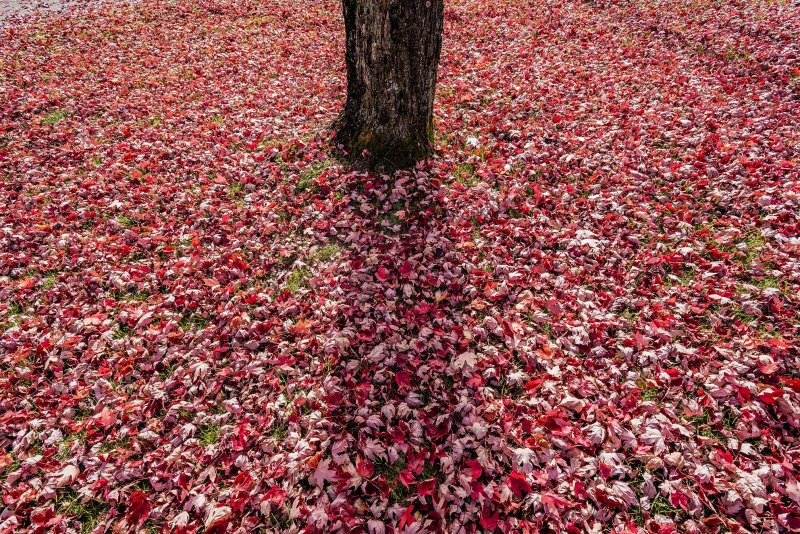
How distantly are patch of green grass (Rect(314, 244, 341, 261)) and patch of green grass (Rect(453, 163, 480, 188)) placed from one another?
2311mm

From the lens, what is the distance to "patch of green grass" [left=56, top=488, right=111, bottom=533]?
331cm

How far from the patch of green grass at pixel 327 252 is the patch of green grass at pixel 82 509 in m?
3.28

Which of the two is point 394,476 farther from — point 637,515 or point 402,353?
point 637,515

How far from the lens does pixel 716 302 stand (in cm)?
452

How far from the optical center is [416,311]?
4648 millimetres

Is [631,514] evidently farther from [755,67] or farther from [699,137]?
[755,67]

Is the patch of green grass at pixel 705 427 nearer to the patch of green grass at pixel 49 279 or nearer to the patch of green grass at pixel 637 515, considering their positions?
the patch of green grass at pixel 637 515

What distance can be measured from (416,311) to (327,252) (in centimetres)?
161

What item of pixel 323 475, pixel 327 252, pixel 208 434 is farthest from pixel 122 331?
pixel 323 475

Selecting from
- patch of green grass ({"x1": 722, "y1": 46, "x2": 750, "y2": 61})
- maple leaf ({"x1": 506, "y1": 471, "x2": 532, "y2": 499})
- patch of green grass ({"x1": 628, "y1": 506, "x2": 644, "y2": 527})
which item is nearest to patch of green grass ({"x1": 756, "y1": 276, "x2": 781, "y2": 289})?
patch of green grass ({"x1": 628, "y1": 506, "x2": 644, "y2": 527})

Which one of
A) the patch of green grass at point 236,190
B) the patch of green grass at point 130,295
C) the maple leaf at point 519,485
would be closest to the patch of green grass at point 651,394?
the maple leaf at point 519,485

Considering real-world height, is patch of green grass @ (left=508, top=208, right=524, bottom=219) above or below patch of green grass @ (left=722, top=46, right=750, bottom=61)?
below

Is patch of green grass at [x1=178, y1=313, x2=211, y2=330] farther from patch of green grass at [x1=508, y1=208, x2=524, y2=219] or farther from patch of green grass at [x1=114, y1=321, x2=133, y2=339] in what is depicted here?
patch of green grass at [x1=508, y1=208, x2=524, y2=219]

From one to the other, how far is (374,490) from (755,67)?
11.1m
